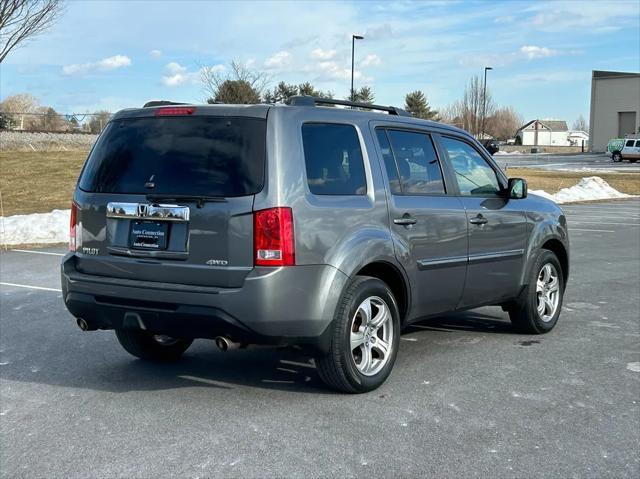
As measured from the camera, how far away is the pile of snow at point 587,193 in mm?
26375

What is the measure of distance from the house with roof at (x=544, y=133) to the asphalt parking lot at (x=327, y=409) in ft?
446

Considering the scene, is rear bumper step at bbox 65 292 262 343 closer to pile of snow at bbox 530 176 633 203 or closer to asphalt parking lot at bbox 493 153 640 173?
pile of snow at bbox 530 176 633 203

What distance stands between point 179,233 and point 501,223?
114 inches

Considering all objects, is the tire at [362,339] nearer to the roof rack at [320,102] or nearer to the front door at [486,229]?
the front door at [486,229]

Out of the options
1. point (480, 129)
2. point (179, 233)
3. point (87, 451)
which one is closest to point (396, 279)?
point (179, 233)

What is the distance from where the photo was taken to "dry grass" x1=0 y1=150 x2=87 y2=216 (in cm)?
2073

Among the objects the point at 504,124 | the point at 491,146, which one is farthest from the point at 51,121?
the point at 504,124

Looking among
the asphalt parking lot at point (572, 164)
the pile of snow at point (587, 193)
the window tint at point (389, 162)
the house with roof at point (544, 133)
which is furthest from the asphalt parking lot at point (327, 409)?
the house with roof at point (544, 133)

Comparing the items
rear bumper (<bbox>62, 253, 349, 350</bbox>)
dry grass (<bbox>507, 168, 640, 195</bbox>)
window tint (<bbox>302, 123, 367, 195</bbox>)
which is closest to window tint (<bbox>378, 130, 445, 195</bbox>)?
window tint (<bbox>302, 123, 367, 195</bbox>)

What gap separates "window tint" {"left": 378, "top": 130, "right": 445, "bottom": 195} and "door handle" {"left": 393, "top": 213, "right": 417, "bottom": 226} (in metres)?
0.19

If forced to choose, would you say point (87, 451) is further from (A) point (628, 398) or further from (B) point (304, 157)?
(A) point (628, 398)

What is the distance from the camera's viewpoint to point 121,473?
3.81m

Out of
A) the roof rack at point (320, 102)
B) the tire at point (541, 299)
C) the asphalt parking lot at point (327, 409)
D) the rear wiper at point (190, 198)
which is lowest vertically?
the asphalt parking lot at point (327, 409)

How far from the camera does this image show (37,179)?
81.1ft
